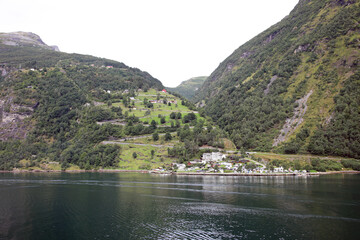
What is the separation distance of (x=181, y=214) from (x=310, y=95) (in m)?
126

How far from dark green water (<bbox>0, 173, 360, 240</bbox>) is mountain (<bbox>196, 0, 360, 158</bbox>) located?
6122cm

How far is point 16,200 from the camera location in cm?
4931

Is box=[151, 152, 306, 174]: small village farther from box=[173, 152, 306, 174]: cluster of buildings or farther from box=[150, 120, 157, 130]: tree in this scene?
box=[150, 120, 157, 130]: tree

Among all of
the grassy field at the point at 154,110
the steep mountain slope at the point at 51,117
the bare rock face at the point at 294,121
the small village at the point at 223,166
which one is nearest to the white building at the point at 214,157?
the small village at the point at 223,166

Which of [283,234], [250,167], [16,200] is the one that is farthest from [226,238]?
[250,167]

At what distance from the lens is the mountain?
11154cm

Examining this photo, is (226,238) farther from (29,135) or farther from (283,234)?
(29,135)

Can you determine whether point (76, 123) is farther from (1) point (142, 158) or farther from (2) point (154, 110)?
(1) point (142, 158)

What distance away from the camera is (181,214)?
4009 cm

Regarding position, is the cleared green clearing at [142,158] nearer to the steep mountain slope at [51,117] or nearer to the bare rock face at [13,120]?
the steep mountain slope at [51,117]

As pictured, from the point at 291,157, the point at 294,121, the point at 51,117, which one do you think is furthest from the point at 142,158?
the point at 294,121

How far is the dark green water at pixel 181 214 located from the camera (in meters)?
30.8

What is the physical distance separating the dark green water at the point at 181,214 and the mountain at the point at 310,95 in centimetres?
6122

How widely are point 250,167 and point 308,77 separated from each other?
279ft
